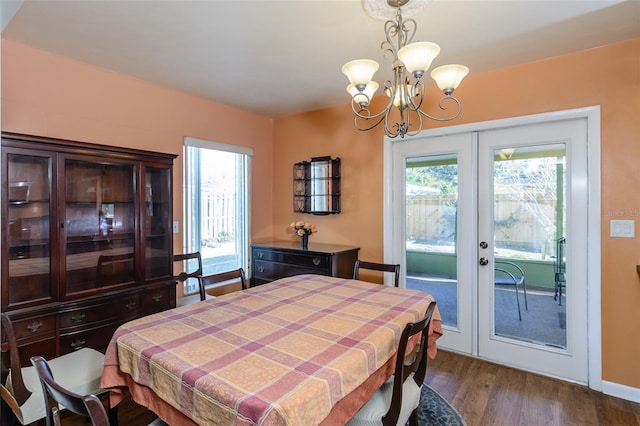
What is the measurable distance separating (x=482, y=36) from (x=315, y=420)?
2.45 m

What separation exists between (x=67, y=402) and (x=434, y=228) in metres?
2.90

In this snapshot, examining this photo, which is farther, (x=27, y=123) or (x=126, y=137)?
(x=126, y=137)

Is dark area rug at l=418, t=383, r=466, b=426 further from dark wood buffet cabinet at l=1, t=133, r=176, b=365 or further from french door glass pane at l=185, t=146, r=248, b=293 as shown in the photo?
french door glass pane at l=185, t=146, r=248, b=293

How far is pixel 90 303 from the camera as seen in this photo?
7.39ft

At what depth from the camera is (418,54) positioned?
1.45 m

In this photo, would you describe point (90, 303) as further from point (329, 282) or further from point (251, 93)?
point (251, 93)

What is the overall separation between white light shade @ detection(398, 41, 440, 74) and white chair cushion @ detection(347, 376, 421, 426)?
4.76 ft

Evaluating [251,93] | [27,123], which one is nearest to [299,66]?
[251,93]

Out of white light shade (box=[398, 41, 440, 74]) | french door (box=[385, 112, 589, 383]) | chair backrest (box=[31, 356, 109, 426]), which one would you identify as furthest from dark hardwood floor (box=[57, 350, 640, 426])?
white light shade (box=[398, 41, 440, 74])

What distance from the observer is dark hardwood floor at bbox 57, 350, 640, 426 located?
6.63 ft

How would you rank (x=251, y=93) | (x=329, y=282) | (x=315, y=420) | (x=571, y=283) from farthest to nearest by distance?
(x=251, y=93)
(x=571, y=283)
(x=329, y=282)
(x=315, y=420)

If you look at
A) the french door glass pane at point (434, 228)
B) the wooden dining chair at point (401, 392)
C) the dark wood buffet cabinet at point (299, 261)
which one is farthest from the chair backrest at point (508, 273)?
the wooden dining chair at point (401, 392)

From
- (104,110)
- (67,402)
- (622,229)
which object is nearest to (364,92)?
(67,402)

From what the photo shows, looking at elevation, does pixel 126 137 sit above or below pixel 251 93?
below
